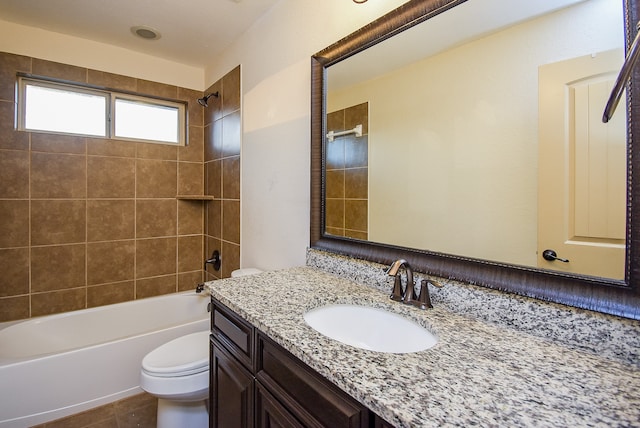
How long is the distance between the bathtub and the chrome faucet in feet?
5.47

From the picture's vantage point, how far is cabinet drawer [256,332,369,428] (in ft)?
2.13

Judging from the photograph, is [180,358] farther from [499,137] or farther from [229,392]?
[499,137]

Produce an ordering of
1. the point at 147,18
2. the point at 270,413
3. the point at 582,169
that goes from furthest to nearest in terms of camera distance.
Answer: the point at 147,18
the point at 270,413
the point at 582,169

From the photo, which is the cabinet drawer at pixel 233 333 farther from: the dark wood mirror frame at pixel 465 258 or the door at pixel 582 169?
the door at pixel 582 169

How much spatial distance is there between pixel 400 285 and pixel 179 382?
3.91ft

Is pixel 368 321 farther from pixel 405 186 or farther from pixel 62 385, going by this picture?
pixel 62 385

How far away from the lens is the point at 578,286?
2.43ft

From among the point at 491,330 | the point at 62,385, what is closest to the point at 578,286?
the point at 491,330

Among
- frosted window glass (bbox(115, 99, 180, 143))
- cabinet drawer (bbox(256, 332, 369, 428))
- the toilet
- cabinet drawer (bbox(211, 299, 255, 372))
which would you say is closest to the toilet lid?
the toilet

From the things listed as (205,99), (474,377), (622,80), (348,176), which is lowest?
(474,377)

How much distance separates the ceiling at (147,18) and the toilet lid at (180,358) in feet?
6.88

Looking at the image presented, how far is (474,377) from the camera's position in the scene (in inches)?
24.1

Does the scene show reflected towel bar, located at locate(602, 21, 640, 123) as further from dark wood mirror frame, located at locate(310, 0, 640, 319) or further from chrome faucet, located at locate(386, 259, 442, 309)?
chrome faucet, located at locate(386, 259, 442, 309)

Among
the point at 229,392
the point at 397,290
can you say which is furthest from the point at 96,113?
the point at 397,290
